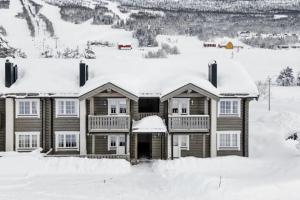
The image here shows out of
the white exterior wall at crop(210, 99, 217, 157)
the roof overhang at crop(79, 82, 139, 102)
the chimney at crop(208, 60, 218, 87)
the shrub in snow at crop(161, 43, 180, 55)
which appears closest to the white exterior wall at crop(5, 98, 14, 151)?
the roof overhang at crop(79, 82, 139, 102)

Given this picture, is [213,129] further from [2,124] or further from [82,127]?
[2,124]

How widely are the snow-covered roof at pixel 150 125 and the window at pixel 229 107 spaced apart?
4.50 metres

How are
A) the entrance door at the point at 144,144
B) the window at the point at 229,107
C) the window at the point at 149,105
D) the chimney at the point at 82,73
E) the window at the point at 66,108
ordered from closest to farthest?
the chimney at the point at 82,73, the window at the point at 66,108, the window at the point at 229,107, the window at the point at 149,105, the entrance door at the point at 144,144

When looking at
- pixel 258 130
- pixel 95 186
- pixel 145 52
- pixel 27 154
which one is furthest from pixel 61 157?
pixel 145 52

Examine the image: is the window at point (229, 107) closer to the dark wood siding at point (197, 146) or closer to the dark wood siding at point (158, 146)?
the dark wood siding at point (197, 146)

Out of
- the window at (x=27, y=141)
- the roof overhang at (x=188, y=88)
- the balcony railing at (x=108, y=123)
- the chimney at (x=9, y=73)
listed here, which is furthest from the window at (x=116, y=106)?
the chimney at (x=9, y=73)

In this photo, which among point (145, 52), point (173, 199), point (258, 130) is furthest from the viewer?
point (145, 52)

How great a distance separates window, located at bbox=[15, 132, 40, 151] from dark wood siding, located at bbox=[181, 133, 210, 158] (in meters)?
10.6

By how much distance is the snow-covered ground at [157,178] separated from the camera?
81.4ft

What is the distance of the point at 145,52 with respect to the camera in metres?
171

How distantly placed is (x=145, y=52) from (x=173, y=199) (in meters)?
148

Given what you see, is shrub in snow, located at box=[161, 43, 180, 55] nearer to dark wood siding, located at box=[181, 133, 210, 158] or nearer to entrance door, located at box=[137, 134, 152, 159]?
entrance door, located at box=[137, 134, 152, 159]

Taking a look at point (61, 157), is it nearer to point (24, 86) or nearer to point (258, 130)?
point (24, 86)

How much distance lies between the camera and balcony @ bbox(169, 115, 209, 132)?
115ft
